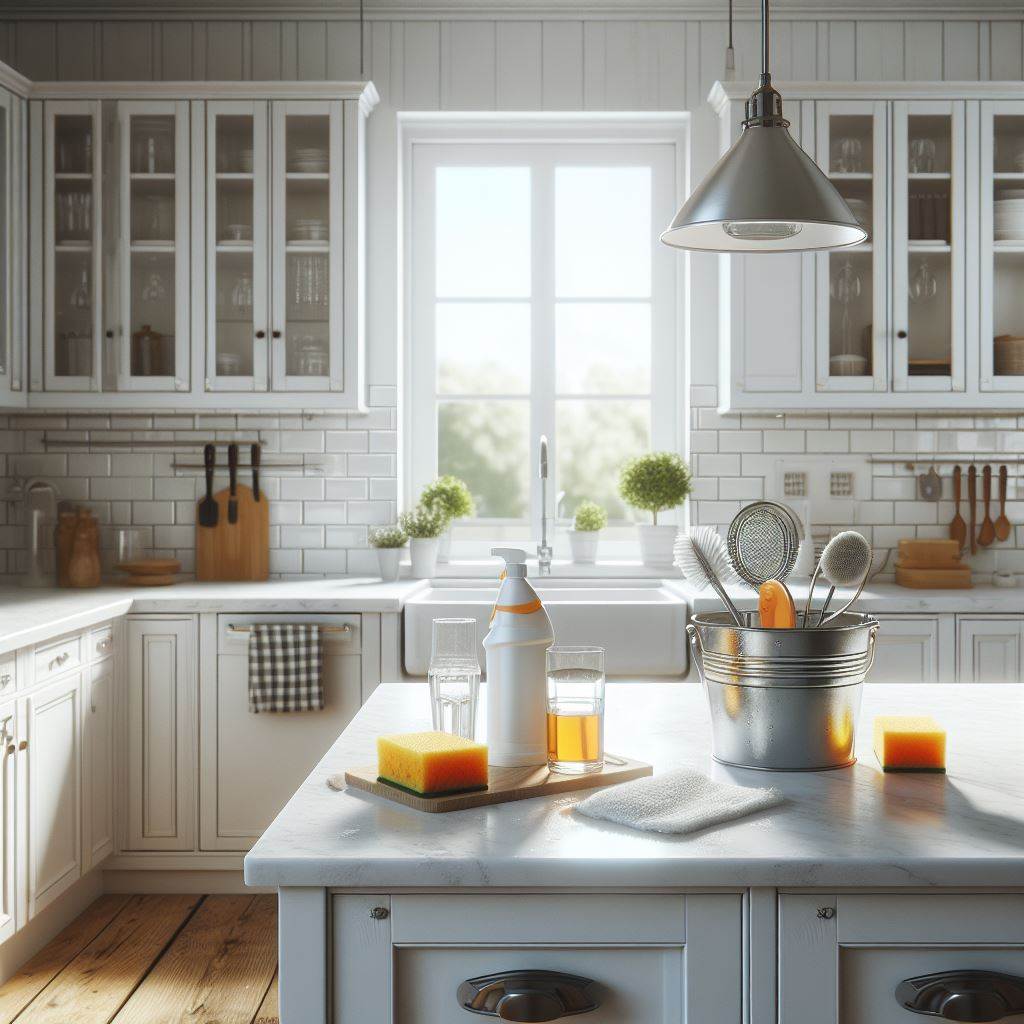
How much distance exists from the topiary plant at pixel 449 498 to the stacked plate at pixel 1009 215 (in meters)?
2.11

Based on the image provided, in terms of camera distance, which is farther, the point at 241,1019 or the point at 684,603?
the point at 684,603

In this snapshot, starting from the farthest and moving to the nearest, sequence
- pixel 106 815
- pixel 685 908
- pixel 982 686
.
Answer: pixel 106 815, pixel 982 686, pixel 685 908

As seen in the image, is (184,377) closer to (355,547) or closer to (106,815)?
(355,547)

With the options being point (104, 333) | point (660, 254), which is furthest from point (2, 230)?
point (660, 254)

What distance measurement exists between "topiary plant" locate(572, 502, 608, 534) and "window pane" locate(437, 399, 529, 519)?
31 centimetres

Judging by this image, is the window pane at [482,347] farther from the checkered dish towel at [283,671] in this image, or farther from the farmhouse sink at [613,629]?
the checkered dish towel at [283,671]

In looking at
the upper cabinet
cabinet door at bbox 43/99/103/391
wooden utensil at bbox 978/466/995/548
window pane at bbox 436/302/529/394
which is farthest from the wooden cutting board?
wooden utensil at bbox 978/466/995/548

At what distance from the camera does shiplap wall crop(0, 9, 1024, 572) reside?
13.1 ft

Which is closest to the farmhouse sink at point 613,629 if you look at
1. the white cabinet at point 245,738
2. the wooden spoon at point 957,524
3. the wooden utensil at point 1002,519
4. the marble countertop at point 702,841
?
the white cabinet at point 245,738

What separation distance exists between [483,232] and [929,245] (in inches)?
66.0

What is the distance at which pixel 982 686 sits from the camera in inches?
77.4

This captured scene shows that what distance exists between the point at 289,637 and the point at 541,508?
124cm

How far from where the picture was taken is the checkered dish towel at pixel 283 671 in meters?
3.25

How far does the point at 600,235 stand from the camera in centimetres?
420
